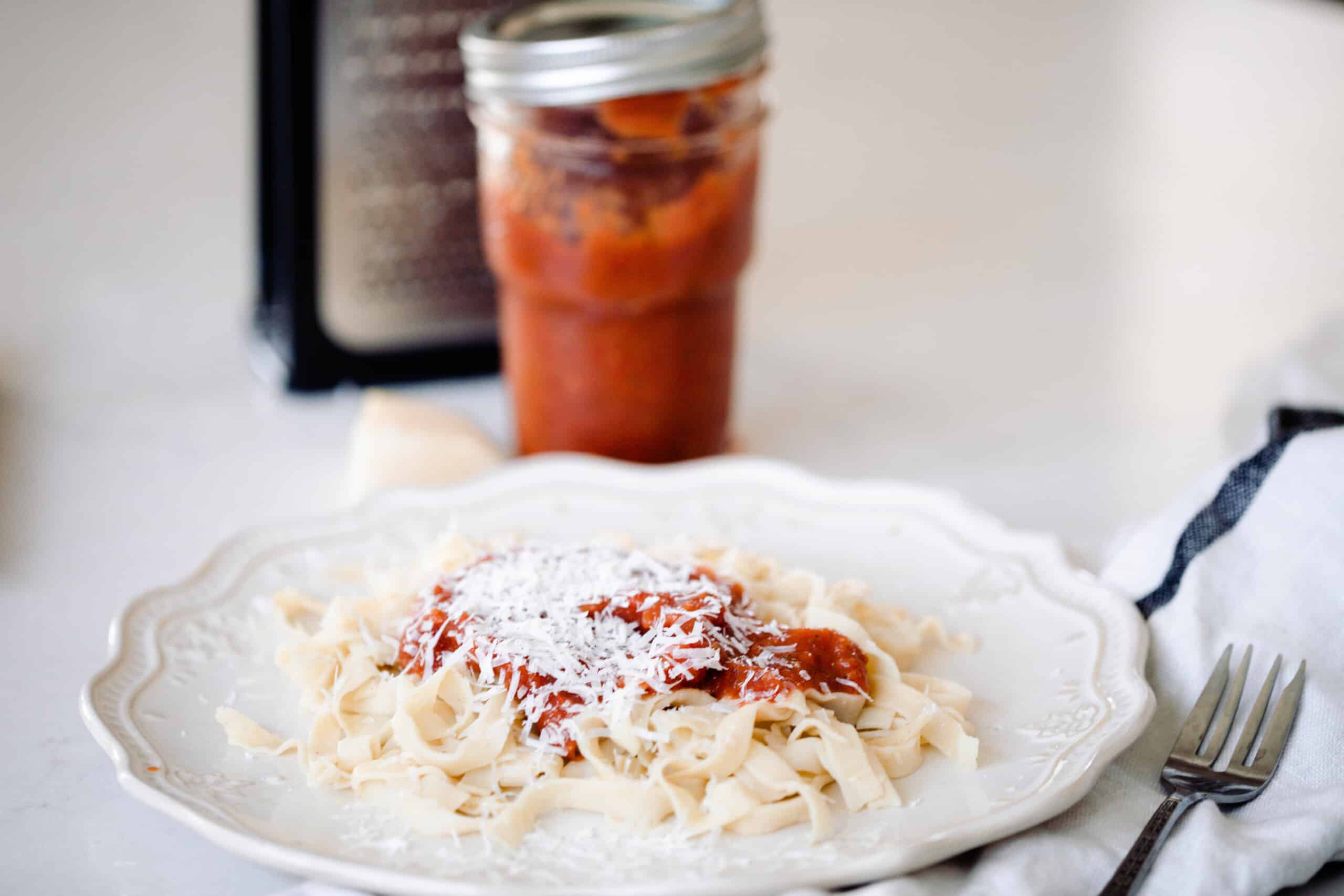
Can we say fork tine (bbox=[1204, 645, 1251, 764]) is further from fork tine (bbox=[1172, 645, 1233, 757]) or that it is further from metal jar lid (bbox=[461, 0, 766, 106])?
metal jar lid (bbox=[461, 0, 766, 106])

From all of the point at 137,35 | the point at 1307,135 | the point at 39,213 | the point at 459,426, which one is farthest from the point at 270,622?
the point at 1307,135

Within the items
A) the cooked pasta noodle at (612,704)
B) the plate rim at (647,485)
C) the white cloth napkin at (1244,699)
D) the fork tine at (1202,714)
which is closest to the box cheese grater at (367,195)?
the plate rim at (647,485)

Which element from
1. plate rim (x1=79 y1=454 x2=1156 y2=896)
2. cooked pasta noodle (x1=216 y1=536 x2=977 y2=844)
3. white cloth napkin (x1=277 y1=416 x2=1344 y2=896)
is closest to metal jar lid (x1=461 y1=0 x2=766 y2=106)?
plate rim (x1=79 y1=454 x2=1156 y2=896)

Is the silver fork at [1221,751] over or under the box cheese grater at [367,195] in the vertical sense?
under

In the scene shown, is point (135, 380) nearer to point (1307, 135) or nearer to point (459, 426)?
point (459, 426)

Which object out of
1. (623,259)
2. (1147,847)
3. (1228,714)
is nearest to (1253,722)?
(1228,714)

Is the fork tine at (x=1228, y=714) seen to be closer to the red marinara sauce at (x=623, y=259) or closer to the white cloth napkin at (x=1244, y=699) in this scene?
the white cloth napkin at (x=1244, y=699)

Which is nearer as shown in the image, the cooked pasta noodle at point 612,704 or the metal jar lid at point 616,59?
the cooked pasta noodle at point 612,704
